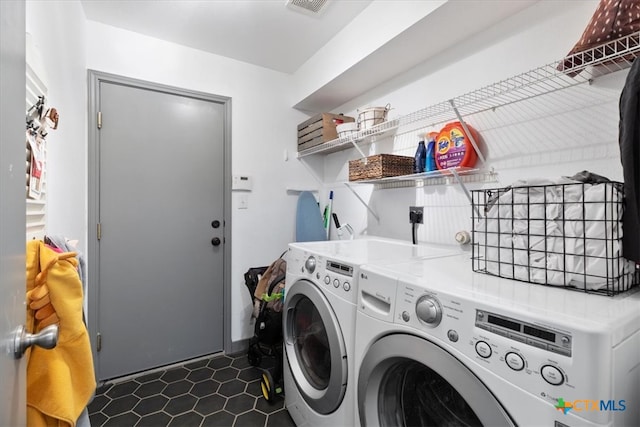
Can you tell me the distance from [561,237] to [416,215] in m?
1.01

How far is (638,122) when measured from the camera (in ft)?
2.42

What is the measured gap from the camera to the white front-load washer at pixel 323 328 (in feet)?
3.59

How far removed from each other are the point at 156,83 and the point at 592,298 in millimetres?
2617

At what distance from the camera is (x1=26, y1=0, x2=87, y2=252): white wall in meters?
1.18

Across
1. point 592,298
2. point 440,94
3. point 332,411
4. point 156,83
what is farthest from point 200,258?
point 592,298

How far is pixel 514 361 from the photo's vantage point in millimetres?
596

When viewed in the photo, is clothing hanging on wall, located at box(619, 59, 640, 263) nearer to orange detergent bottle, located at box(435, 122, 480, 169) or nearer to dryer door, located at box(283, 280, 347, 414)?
orange detergent bottle, located at box(435, 122, 480, 169)

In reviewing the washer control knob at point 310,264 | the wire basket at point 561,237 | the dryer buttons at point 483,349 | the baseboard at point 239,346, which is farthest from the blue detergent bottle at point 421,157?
the baseboard at point 239,346

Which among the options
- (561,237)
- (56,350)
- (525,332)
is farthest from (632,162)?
(56,350)

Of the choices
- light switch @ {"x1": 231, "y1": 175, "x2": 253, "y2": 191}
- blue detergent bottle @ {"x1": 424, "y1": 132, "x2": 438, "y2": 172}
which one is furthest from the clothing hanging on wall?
light switch @ {"x1": 231, "y1": 175, "x2": 253, "y2": 191}

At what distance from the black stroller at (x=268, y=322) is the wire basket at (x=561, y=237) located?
1.41 m

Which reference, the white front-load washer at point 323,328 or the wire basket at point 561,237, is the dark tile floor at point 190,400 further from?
the wire basket at point 561,237

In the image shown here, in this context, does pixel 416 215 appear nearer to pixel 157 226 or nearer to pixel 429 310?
pixel 429 310

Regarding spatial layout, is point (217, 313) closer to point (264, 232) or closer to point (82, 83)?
point (264, 232)
